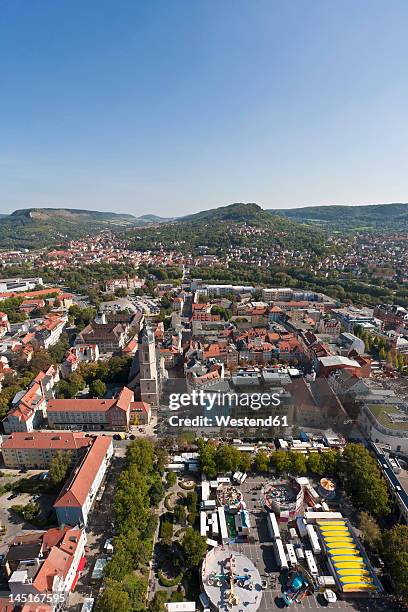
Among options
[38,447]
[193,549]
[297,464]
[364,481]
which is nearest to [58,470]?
[38,447]

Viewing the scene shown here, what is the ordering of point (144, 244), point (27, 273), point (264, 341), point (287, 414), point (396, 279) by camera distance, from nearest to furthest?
point (287, 414) → point (264, 341) → point (396, 279) → point (27, 273) → point (144, 244)

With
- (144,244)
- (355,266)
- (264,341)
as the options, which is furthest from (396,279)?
(144,244)

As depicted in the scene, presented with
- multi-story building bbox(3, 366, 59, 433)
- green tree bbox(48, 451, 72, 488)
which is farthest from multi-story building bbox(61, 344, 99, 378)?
green tree bbox(48, 451, 72, 488)

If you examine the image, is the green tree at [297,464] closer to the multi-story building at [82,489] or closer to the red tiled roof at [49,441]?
the multi-story building at [82,489]

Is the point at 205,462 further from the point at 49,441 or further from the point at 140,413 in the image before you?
the point at 49,441

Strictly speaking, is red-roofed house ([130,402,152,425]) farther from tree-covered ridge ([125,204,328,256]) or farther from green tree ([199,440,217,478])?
tree-covered ridge ([125,204,328,256])

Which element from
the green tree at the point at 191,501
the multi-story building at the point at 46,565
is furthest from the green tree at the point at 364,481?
the multi-story building at the point at 46,565

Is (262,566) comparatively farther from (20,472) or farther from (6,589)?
(20,472)
